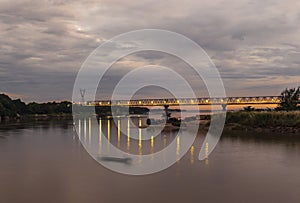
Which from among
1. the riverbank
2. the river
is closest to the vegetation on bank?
the riverbank

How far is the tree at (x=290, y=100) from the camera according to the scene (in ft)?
173

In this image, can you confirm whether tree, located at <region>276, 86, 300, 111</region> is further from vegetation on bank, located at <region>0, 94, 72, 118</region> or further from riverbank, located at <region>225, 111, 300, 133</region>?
vegetation on bank, located at <region>0, 94, 72, 118</region>

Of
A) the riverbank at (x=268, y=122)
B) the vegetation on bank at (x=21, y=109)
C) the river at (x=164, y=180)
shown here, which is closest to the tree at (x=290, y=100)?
the riverbank at (x=268, y=122)

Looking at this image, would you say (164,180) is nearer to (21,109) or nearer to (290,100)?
(290,100)

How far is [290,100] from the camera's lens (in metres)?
54.2

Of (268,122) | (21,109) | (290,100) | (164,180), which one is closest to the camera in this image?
(164,180)

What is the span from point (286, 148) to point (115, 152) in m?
13.4

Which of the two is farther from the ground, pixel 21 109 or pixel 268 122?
pixel 21 109

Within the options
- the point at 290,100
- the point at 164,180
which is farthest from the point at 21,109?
the point at 164,180

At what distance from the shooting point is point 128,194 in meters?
14.0

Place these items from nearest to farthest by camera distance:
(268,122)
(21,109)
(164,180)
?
(164,180), (268,122), (21,109)

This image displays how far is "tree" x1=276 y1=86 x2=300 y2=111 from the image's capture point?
5275 cm

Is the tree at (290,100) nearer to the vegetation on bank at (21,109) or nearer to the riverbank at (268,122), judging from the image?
the riverbank at (268,122)

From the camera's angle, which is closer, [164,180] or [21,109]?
[164,180]
